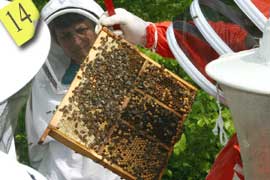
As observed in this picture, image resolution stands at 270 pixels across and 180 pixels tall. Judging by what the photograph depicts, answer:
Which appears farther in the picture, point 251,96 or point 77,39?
point 77,39

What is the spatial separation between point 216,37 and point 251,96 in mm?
803

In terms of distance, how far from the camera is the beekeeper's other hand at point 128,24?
3178 millimetres

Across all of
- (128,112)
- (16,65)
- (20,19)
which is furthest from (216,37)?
(16,65)

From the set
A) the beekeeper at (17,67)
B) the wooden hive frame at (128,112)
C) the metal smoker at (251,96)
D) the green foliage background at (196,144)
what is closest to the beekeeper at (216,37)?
the wooden hive frame at (128,112)

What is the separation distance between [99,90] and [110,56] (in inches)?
5.6

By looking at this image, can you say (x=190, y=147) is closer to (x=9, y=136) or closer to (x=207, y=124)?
(x=207, y=124)

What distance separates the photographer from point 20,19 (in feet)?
8.03

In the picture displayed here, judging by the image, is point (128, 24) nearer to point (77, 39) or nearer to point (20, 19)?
point (77, 39)

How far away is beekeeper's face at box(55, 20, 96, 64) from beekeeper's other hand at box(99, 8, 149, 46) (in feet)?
0.99

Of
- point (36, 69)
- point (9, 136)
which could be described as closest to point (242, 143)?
point (36, 69)

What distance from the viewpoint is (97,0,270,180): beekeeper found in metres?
2.63

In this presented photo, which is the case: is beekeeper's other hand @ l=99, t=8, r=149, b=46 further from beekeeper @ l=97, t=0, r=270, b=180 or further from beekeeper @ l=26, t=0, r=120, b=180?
beekeeper @ l=26, t=0, r=120, b=180

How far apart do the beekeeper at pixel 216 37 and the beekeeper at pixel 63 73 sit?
19.0 inches

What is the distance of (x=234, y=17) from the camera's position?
2746 mm
